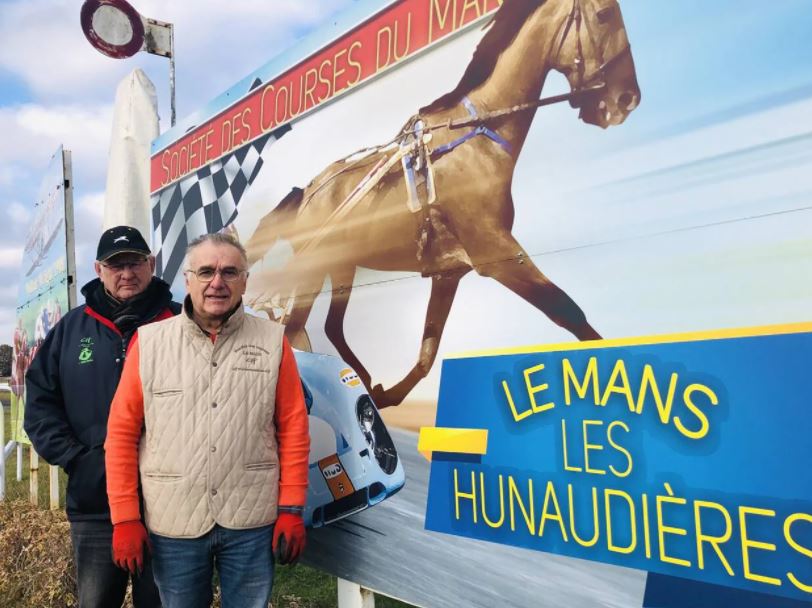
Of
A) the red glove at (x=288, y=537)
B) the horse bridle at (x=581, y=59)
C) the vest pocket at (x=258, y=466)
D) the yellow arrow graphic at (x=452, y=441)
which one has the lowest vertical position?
the red glove at (x=288, y=537)

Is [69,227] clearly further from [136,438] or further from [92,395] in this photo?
[136,438]

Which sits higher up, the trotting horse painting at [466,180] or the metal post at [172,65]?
the metal post at [172,65]

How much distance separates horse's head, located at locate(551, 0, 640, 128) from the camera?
4.57 feet

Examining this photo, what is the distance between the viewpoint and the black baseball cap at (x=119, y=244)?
184cm

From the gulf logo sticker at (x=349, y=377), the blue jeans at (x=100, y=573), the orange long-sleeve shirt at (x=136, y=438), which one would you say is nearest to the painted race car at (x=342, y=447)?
the gulf logo sticker at (x=349, y=377)

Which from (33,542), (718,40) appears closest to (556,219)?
(718,40)

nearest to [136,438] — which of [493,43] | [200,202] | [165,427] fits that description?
[165,427]

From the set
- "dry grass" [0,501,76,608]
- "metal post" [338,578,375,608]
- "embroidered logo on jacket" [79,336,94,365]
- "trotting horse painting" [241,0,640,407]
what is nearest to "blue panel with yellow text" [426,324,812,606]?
"trotting horse painting" [241,0,640,407]

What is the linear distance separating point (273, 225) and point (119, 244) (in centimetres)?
65

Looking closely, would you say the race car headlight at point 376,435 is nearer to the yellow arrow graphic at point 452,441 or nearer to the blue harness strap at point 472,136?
the yellow arrow graphic at point 452,441

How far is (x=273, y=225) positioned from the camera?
7.88 feet

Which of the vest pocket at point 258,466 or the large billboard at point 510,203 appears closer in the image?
the large billboard at point 510,203

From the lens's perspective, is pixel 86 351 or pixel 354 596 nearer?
pixel 86 351

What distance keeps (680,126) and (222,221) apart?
185 centimetres
